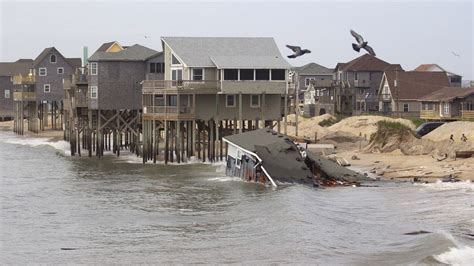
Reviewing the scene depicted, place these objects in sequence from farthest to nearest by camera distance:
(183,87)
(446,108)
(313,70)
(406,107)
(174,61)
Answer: (313,70), (406,107), (446,108), (174,61), (183,87)

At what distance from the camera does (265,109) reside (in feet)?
185

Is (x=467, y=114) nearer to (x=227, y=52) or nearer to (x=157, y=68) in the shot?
(x=227, y=52)

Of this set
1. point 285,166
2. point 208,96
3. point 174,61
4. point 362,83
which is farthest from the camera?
point 362,83

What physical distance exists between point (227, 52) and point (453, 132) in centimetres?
1571

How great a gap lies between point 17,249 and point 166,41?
33720 mm

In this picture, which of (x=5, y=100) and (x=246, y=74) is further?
(x=5, y=100)

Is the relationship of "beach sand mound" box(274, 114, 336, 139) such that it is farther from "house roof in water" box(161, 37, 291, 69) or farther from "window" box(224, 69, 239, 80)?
"window" box(224, 69, 239, 80)

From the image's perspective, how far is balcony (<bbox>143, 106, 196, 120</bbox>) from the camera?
54000 millimetres

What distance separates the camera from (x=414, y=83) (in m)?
98.1

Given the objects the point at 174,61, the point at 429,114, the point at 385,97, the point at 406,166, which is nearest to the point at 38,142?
the point at 174,61

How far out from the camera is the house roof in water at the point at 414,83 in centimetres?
9638

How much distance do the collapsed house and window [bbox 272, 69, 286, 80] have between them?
→ 12.2m

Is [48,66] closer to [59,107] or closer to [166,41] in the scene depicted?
[59,107]

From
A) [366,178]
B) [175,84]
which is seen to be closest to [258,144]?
[366,178]
